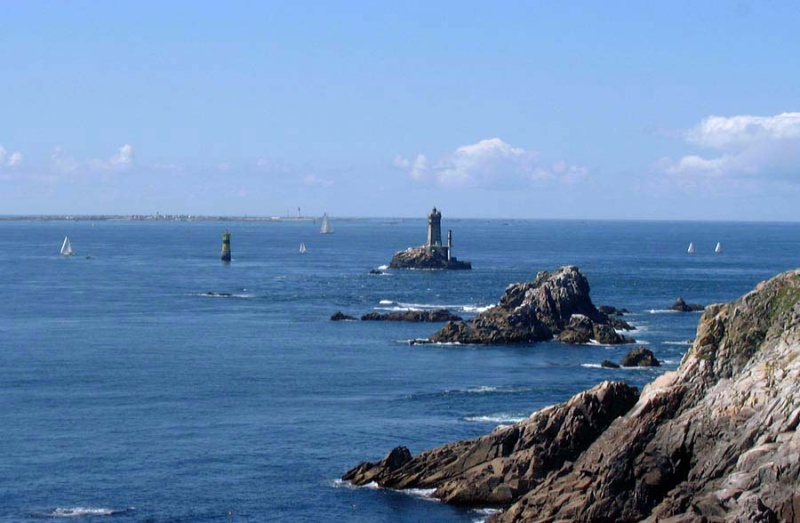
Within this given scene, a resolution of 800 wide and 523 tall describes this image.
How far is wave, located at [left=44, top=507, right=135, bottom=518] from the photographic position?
184 ft

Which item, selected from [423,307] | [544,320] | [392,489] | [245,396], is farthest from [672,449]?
[423,307]

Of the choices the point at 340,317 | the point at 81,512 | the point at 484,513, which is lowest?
the point at 81,512

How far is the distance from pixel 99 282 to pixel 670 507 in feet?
464

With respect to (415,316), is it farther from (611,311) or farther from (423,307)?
(611,311)

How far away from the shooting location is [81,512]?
5647cm

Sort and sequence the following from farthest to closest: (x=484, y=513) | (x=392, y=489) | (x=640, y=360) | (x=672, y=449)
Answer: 1. (x=640, y=360)
2. (x=392, y=489)
3. (x=484, y=513)
4. (x=672, y=449)

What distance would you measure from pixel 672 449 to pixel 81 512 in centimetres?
2559

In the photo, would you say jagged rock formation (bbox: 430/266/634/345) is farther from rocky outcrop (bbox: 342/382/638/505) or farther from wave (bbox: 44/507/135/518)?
wave (bbox: 44/507/135/518)

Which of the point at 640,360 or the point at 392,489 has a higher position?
the point at 640,360

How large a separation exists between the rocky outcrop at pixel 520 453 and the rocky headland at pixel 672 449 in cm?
5

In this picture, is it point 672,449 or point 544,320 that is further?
point 544,320

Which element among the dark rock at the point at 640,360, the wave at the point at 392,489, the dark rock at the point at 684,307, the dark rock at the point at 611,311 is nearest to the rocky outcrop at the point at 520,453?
the wave at the point at 392,489

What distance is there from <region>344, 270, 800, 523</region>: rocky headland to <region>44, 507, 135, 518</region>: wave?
11.3 m

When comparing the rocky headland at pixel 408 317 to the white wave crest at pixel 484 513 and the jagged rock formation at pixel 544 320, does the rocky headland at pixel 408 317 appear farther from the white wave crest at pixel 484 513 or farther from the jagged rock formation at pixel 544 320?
the white wave crest at pixel 484 513
